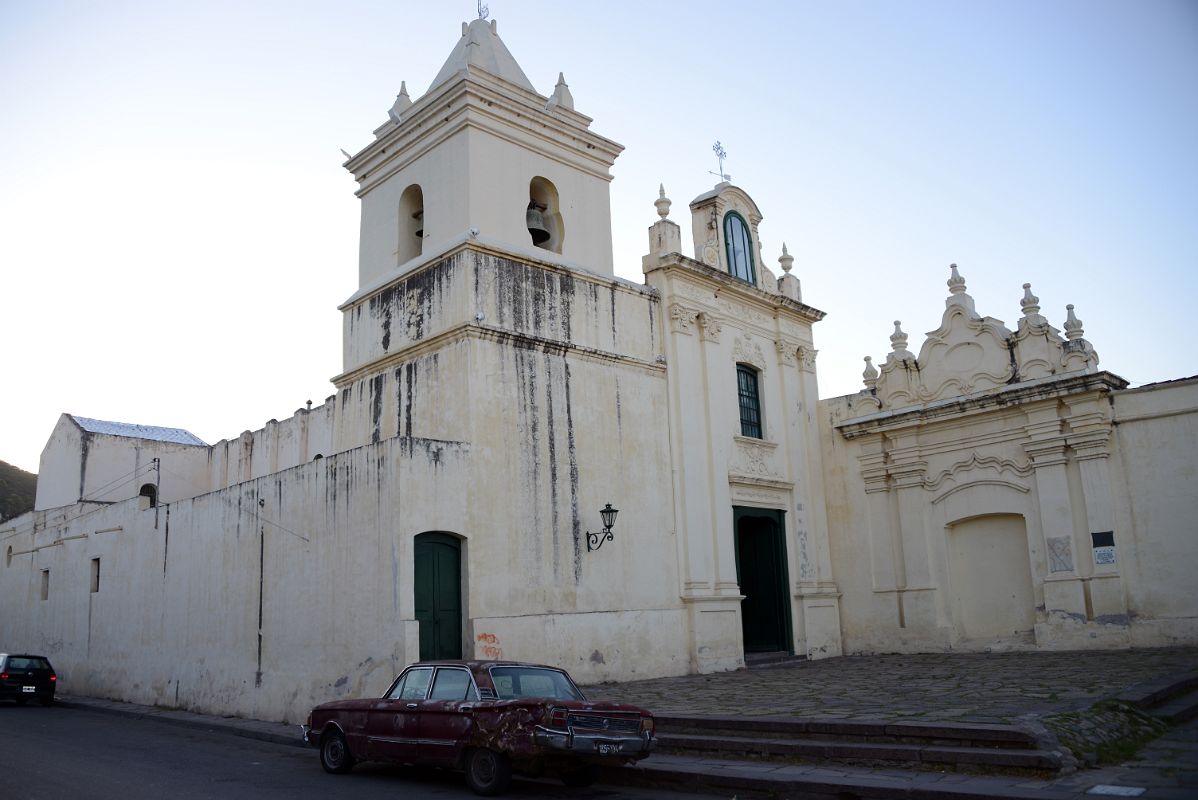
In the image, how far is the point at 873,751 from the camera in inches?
361

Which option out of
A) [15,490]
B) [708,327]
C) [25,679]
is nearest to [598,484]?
[708,327]

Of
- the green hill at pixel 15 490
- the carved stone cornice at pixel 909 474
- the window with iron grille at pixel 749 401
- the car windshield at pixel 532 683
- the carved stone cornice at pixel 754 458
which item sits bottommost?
the car windshield at pixel 532 683

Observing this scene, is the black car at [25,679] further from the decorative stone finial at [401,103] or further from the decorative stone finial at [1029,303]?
the decorative stone finial at [1029,303]

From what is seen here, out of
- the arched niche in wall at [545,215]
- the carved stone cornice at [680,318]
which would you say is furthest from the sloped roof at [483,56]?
the carved stone cornice at [680,318]

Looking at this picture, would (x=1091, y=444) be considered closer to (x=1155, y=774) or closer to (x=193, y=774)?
(x=1155, y=774)

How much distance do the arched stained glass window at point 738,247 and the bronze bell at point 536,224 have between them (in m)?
4.62

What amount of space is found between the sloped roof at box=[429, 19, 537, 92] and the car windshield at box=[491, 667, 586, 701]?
40.8ft

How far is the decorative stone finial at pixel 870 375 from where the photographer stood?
869 inches

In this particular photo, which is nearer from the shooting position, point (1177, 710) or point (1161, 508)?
point (1177, 710)

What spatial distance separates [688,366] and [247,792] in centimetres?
1256

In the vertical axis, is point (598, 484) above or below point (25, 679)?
above

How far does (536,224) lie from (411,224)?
2.63 meters

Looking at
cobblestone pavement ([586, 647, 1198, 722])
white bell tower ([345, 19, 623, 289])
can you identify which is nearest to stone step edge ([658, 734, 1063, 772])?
cobblestone pavement ([586, 647, 1198, 722])

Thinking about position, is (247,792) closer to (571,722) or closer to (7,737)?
(571,722)
